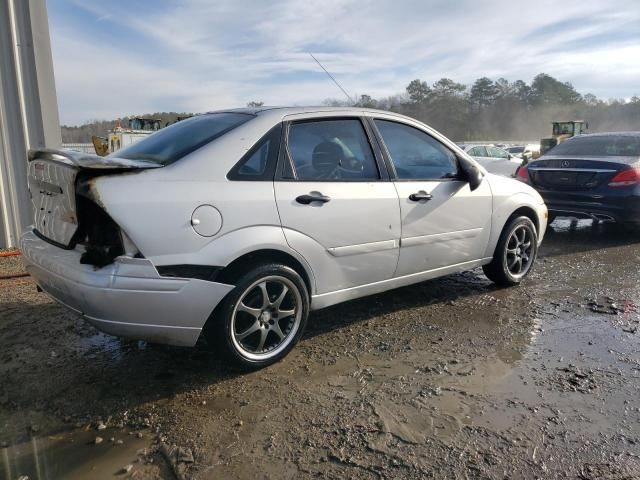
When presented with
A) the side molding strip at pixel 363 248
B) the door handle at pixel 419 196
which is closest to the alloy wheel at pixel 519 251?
the door handle at pixel 419 196

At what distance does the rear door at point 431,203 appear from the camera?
3877 millimetres

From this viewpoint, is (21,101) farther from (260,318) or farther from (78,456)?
(78,456)

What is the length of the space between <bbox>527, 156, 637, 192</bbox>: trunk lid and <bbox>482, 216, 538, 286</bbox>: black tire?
7.96 ft

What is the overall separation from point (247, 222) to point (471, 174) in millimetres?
2168

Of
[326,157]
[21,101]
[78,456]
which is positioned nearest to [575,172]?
[326,157]

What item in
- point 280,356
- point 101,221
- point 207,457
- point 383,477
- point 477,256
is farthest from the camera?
point 477,256

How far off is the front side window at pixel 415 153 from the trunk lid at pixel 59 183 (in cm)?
182

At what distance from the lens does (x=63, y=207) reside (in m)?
2.91

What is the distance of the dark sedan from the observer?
6.68 metres

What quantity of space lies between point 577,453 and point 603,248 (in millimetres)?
5269

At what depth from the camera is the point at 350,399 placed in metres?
2.89

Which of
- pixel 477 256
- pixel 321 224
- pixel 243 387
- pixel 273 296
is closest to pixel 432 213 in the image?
pixel 477 256

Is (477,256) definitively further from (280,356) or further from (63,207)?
(63,207)

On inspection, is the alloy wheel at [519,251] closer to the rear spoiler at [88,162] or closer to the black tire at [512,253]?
the black tire at [512,253]
